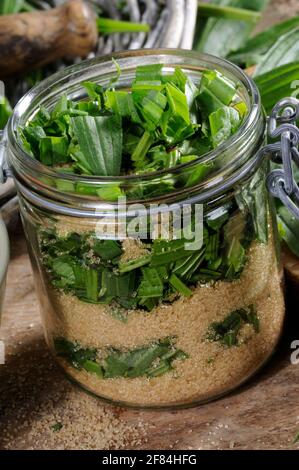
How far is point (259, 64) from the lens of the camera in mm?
1288

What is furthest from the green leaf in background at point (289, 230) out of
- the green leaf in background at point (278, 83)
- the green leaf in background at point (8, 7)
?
the green leaf in background at point (8, 7)

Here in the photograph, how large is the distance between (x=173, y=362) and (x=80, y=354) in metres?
0.10

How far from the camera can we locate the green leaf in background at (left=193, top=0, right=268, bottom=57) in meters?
1.51

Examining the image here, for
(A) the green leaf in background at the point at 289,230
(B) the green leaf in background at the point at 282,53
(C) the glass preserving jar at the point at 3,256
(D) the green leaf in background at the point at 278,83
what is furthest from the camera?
(B) the green leaf in background at the point at 282,53

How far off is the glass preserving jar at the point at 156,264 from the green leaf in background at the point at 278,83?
0.72ft

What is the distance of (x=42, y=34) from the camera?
1.39 metres

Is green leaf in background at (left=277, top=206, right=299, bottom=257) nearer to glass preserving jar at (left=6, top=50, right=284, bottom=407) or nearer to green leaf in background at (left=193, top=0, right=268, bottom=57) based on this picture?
glass preserving jar at (left=6, top=50, right=284, bottom=407)

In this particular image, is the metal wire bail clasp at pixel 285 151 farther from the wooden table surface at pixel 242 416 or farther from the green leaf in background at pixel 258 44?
the green leaf in background at pixel 258 44

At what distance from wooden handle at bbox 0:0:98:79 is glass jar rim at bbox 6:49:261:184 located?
1.33ft

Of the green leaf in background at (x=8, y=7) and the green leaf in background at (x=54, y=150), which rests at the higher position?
the green leaf in background at (x=54, y=150)

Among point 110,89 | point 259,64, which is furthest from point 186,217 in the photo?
point 259,64

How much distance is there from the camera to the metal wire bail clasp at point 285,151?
88 cm

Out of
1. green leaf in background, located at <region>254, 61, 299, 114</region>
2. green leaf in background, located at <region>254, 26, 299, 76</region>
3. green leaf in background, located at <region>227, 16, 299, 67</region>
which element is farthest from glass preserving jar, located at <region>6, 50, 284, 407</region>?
green leaf in background, located at <region>227, 16, 299, 67</region>

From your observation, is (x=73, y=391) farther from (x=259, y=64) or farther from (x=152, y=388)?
(x=259, y=64)
